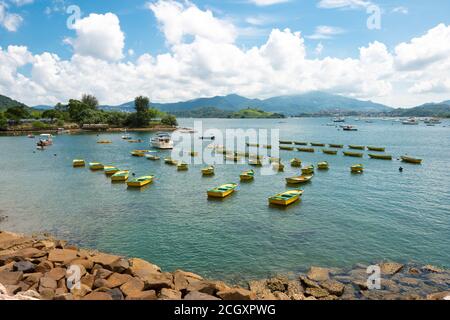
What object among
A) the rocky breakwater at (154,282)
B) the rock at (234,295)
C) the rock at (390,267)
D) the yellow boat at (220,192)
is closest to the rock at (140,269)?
the rocky breakwater at (154,282)

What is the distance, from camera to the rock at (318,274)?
24.0 metres

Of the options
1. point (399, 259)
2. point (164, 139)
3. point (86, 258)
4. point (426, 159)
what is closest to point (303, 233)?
point (399, 259)

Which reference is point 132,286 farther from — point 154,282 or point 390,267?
point 390,267

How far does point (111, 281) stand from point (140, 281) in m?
1.86

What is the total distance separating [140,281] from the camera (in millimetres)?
20062

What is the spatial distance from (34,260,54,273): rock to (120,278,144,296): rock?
20.5 feet

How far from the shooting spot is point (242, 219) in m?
37.5

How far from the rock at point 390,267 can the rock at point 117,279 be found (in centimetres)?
1976

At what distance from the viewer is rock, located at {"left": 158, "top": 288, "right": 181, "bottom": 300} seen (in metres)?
18.5

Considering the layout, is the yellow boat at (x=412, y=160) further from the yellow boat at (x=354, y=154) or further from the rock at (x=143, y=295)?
the rock at (x=143, y=295)

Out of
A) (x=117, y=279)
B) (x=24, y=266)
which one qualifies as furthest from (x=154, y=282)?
(x=24, y=266)

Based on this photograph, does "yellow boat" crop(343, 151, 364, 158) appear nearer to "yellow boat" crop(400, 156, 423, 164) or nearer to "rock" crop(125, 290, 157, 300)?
"yellow boat" crop(400, 156, 423, 164)

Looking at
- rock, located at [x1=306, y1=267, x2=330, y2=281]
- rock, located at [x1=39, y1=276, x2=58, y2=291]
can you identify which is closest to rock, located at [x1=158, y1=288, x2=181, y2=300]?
rock, located at [x1=39, y1=276, x2=58, y2=291]
